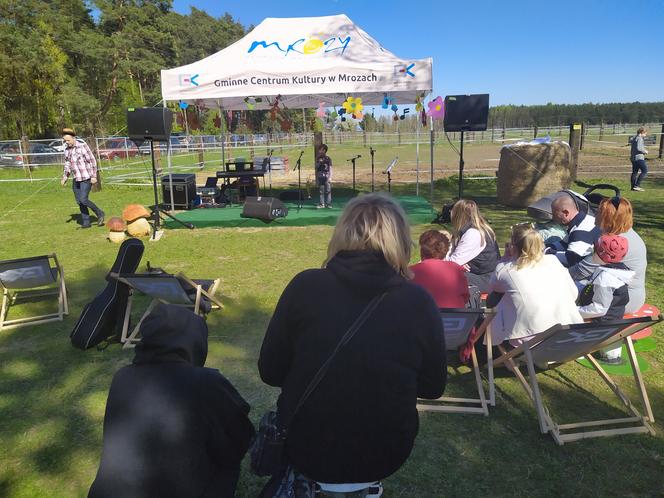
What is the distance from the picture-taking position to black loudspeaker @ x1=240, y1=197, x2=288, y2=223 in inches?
356

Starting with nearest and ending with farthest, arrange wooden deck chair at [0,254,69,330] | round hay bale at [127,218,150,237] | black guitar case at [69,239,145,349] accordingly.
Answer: black guitar case at [69,239,145,349]
wooden deck chair at [0,254,69,330]
round hay bale at [127,218,150,237]

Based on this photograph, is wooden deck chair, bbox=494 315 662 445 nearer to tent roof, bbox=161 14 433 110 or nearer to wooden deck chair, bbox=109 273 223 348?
wooden deck chair, bbox=109 273 223 348

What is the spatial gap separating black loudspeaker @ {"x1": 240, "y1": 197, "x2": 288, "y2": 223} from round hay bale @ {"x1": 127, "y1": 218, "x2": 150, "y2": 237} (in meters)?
1.85

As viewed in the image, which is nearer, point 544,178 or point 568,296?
point 568,296

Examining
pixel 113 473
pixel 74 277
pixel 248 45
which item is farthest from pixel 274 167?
pixel 113 473

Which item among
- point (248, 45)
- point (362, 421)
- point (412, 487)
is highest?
point (248, 45)

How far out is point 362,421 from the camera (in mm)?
1533

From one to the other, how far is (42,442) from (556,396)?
344cm

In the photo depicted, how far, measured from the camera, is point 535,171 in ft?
34.8

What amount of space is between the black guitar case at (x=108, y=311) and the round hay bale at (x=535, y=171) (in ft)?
29.2

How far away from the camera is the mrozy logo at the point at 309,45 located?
893 cm

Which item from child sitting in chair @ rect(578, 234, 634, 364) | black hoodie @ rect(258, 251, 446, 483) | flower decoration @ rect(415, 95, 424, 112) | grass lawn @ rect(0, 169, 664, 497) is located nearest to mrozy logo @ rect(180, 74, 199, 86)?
grass lawn @ rect(0, 169, 664, 497)

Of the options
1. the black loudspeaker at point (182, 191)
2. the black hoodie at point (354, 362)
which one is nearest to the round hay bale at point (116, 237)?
the black loudspeaker at point (182, 191)

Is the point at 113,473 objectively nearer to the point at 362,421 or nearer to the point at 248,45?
the point at 362,421
